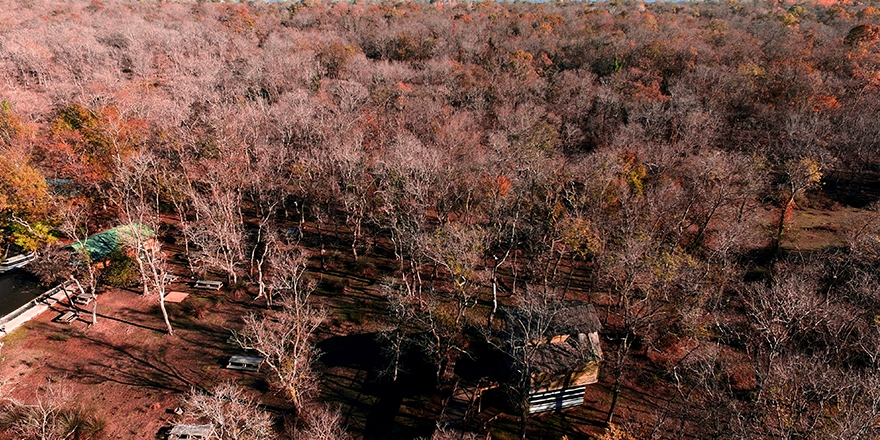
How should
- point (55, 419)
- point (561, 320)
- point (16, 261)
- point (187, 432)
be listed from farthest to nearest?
1. point (16, 261)
2. point (561, 320)
3. point (187, 432)
4. point (55, 419)

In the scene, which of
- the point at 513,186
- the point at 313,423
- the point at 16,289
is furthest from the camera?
the point at 513,186

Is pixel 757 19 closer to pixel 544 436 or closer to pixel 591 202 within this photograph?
pixel 591 202

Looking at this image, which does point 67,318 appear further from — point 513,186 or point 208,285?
point 513,186

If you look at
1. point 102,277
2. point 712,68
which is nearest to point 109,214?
point 102,277

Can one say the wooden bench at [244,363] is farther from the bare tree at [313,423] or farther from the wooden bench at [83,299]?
the wooden bench at [83,299]

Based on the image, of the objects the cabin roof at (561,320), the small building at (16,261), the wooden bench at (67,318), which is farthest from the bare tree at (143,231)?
the cabin roof at (561,320)

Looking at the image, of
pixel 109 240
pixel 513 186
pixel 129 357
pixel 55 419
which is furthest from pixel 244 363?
pixel 513 186
